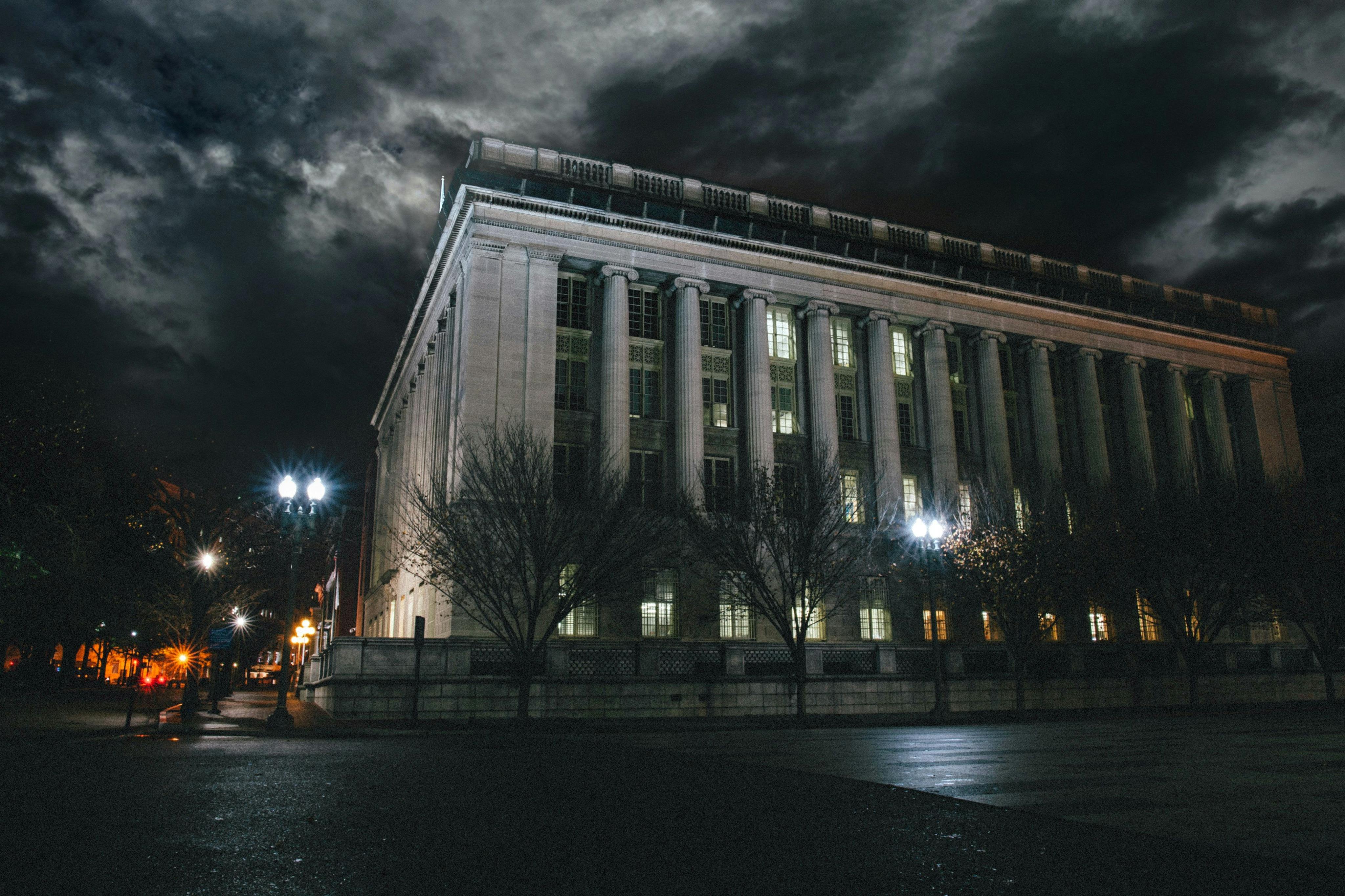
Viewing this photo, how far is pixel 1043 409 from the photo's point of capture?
165 ft

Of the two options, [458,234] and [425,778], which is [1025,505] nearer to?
[458,234]

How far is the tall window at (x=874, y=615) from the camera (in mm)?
42906

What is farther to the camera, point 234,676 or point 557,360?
point 234,676

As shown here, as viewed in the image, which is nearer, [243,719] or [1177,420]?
[243,719]

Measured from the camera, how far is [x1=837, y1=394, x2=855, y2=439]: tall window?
153ft

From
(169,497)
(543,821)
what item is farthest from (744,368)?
(543,821)

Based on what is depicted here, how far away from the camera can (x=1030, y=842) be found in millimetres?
7074

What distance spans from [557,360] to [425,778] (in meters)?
31.7

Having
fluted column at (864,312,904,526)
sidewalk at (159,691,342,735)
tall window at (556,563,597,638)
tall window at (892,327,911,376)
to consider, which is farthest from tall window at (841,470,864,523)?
sidewalk at (159,691,342,735)

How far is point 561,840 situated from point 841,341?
42868 millimetres

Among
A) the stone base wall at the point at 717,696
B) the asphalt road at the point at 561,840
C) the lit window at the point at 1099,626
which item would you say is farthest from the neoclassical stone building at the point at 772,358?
the asphalt road at the point at 561,840

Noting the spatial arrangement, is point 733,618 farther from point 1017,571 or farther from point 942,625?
point 1017,571

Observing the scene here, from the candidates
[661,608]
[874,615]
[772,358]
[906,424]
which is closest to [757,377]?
[772,358]

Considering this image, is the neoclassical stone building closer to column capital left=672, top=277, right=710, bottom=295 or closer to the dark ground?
column capital left=672, top=277, right=710, bottom=295
